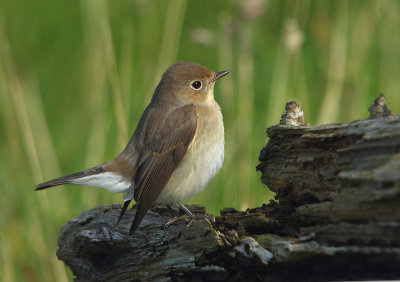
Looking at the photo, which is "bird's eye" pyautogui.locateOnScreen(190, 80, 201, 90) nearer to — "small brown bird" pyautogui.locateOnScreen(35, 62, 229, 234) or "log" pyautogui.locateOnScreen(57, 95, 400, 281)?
"small brown bird" pyautogui.locateOnScreen(35, 62, 229, 234)

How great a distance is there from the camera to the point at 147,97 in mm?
6266

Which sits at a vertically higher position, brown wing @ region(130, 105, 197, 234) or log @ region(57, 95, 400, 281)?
brown wing @ region(130, 105, 197, 234)

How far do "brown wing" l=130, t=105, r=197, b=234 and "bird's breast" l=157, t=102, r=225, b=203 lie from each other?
56 mm

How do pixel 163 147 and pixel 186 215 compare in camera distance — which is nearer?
pixel 186 215

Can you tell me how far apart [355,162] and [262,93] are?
14.1 feet

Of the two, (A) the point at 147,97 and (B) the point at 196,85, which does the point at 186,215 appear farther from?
(A) the point at 147,97

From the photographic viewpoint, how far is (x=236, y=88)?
275 inches

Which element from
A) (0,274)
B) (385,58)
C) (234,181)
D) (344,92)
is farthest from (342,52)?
(0,274)

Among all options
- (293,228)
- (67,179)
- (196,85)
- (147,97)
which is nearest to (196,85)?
(196,85)

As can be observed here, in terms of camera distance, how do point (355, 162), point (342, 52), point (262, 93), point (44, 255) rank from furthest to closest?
1. point (262, 93)
2. point (342, 52)
3. point (44, 255)
4. point (355, 162)

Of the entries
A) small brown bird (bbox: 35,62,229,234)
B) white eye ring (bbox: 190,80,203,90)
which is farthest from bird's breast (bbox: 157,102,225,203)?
white eye ring (bbox: 190,80,203,90)

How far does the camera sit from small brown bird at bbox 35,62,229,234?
16.2 feet

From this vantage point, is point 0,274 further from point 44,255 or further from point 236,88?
point 236,88

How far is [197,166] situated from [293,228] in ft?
4.40
